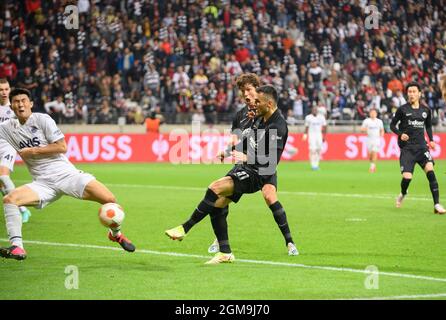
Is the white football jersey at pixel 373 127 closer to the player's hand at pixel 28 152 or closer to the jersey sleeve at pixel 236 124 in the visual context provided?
the jersey sleeve at pixel 236 124

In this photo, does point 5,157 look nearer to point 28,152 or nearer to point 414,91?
point 28,152

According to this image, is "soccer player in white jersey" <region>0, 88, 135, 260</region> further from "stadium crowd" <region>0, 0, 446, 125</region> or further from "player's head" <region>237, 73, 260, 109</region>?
"stadium crowd" <region>0, 0, 446, 125</region>

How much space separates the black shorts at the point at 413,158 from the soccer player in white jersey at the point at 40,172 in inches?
314

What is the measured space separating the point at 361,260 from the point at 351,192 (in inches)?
422

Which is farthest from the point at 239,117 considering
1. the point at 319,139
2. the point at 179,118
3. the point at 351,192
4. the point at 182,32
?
the point at 182,32

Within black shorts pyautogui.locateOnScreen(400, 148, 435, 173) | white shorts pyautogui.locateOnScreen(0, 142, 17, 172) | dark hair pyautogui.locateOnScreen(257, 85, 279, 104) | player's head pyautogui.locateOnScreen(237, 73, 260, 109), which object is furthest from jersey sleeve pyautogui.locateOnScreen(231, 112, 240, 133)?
black shorts pyautogui.locateOnScreen(400, 148, 435, 173)

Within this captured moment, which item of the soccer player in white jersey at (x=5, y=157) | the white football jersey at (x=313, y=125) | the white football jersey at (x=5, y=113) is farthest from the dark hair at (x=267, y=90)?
the white football jersey at (x=313, y=125)

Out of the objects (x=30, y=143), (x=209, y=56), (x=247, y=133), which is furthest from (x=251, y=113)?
(x=209, y=56)

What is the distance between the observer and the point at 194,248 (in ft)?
40.5

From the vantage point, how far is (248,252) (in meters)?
11.9

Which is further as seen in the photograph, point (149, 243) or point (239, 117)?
point (149, 243)

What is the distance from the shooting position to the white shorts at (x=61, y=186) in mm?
10828

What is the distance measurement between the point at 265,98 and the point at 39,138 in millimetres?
2775

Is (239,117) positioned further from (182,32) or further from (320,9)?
(320,9)
